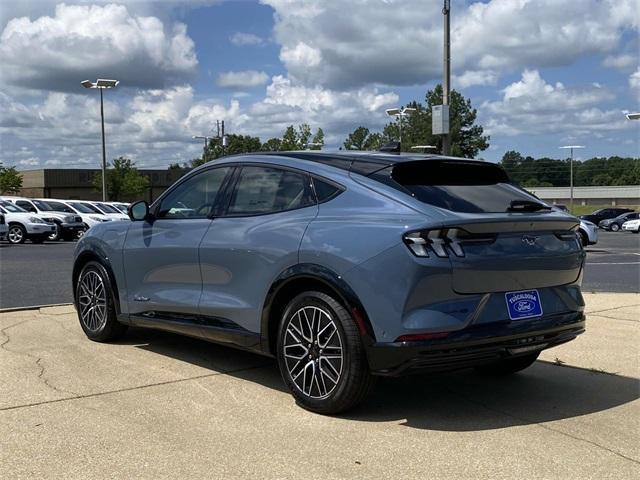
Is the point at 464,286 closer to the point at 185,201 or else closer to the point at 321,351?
the point at 321,351

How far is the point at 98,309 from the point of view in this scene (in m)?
6.54

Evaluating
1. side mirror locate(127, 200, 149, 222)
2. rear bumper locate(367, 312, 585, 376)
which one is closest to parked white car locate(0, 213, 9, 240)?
side mirror locate(127, 200, 149, 222)

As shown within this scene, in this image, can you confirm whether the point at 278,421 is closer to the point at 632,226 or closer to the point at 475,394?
the point at 475,394

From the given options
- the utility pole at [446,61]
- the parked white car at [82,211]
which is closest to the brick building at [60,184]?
the parked white car at [82,211]

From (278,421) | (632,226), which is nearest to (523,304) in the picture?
(278,421)

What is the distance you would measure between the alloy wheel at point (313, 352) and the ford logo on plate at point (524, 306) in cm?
110

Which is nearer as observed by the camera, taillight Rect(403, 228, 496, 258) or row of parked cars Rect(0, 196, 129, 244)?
taillight Rect(403, 228, 496, 258)

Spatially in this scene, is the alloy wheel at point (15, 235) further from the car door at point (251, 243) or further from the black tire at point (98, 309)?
the car door at point (251, 243)

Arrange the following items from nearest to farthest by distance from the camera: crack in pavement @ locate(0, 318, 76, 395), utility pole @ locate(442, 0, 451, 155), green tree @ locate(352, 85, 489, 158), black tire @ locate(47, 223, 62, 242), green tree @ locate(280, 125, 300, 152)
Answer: crack in pavement @ locate(0, 318, 76, 395) → utility pole @ locate(442, 0, 451, 155) → black tire @ locate(47, 223, 62, 242) → green tree @ locate(280, 125, 300, 152) → green tree @ locate(352, 85, 489, 158)

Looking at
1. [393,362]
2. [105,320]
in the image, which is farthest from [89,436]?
[105,320]

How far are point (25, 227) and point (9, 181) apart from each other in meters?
48.9

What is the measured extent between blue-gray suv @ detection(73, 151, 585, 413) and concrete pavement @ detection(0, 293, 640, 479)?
348 mm

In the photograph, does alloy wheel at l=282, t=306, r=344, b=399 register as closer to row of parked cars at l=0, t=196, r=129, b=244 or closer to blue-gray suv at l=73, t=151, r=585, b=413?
blue-gray suv at l=73, t=151, r=585, b=413

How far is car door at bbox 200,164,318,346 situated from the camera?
4660mm
